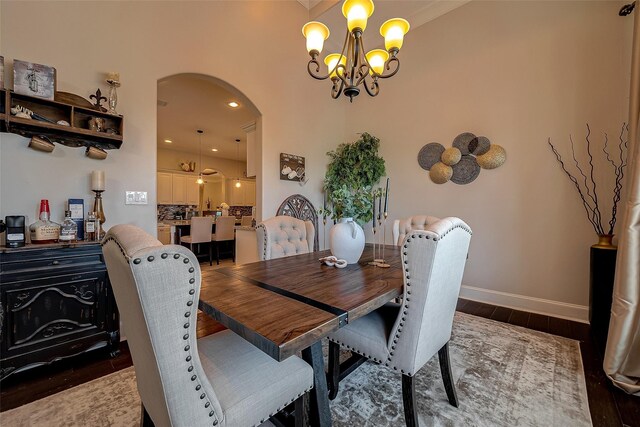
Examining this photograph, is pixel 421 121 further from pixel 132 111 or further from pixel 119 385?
pixel 119 385

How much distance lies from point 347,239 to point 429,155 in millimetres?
2443

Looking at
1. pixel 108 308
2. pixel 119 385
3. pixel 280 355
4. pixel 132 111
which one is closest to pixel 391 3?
pixel 132 111

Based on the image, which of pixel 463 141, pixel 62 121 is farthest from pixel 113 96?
pixel 463 141

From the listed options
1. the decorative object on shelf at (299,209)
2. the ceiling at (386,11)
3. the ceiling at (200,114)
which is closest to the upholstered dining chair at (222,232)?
the ceiling at (200,114)

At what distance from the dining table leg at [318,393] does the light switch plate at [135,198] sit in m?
2.06

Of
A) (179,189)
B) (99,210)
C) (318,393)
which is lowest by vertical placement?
(318,393)

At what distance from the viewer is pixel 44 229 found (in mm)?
1765

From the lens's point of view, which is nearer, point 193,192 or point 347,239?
point 347,239

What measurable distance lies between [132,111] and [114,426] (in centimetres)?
222

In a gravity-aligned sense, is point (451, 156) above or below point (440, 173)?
above

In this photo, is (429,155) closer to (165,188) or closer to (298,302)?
(298,302)

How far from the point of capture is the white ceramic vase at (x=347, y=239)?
165cm

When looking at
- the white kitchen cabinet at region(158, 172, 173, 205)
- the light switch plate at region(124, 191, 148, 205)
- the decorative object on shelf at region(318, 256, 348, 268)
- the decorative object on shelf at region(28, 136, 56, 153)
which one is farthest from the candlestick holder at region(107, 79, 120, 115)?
the white kitchen cabinet at region(158, 172, 173, 205)

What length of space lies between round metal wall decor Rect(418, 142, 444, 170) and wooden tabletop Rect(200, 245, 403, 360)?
232 centimetres
